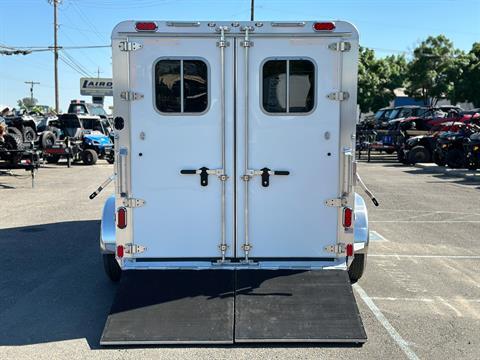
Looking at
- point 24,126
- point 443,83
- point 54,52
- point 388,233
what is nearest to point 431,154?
point 388,233

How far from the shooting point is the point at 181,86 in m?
4.82

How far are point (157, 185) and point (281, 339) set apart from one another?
1.77 meters

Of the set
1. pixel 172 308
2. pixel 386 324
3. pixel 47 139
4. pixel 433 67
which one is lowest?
pixel 386 324

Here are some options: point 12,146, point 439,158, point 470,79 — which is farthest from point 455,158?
point 470,79

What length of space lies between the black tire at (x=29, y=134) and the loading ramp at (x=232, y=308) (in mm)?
15742

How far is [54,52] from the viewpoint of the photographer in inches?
1747

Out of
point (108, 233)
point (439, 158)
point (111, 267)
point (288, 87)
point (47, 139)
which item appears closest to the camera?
point (288, 87)

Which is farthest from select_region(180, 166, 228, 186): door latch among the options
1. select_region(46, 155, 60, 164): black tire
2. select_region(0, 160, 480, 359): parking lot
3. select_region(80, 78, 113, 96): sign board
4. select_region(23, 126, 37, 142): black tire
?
select_region(80, 78, 113, 96): sign board

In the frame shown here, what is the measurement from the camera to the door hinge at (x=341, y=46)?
4.76m

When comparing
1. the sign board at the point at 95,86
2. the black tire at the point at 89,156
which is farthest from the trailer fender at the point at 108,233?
the sign board at the point at 95,86

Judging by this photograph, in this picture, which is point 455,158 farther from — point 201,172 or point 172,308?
point 172,308

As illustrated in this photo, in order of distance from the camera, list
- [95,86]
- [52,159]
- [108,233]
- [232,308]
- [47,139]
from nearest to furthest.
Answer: [232,308] → [108,233] → [47,139] → [52,159] → [95,86]

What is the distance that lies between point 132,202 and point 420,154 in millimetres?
18888

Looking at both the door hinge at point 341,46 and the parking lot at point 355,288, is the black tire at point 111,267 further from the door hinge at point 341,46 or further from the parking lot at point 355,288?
the door hinge at point 341,46
